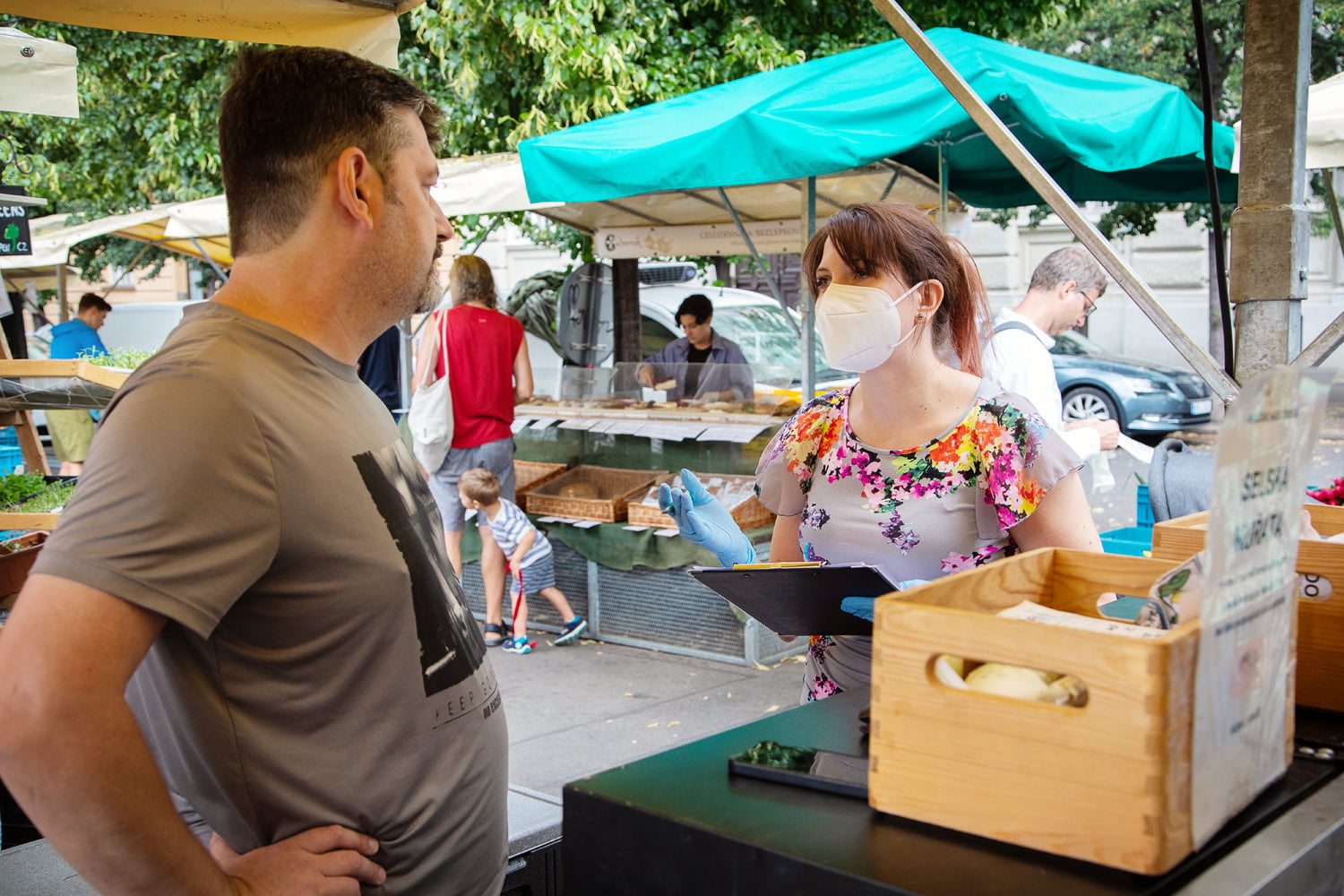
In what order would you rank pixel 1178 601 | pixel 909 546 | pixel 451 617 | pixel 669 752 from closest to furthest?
pixel 1178 601, pixel 669 752, pixel 451 617, pixel 909 546

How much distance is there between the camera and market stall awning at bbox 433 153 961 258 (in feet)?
23.4

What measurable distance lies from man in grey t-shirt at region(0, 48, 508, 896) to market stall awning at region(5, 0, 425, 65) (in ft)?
4.95

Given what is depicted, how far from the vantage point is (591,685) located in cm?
570

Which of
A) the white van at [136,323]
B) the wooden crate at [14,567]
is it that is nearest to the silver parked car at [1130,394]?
the wooden crate at [14,567]

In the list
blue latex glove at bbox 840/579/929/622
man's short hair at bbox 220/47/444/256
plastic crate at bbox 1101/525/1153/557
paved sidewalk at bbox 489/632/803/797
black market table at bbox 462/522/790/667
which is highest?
man's short hair at bbox 220/47/444/256

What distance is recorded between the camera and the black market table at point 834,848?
101cm

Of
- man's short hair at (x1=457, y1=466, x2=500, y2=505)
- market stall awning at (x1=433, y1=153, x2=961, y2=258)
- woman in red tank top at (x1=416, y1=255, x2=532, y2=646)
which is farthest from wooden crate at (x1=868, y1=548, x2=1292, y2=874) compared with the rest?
market stall awning at (x1=433, y1=153, x2=961, y2=258)

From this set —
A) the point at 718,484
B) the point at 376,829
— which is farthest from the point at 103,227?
the point at 376,829

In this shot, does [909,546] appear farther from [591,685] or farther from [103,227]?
[103,227]

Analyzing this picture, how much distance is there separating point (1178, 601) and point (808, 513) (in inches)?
48.6

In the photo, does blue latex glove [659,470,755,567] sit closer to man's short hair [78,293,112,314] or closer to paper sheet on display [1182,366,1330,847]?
paper sheet on display [1182,366,1330,847]

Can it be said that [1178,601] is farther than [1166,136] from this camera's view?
No

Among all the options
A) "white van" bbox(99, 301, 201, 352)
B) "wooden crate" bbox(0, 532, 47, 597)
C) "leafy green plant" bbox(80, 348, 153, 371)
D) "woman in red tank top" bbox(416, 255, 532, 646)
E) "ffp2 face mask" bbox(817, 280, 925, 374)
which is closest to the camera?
"ffp2 face mask" bbox(817, 280, 925, 374)

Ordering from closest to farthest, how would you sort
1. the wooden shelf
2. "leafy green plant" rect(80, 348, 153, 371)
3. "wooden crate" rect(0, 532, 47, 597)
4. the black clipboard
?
the black clipboard < "wooden crate" rect(0, 532, 47, 597) < the wooden shelf < "leafy green plant" rect(80, 348, 153, 371)
